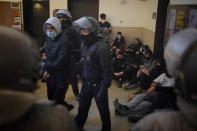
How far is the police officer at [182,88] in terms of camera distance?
93cm

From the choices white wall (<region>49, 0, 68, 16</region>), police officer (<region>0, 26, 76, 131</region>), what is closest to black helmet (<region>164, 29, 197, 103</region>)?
police officer (<region>0, 26, 76, 131</region>)

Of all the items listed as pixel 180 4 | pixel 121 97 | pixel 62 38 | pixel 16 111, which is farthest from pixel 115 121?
pixel 16 111

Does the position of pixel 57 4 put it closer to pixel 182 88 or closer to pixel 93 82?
pixel 93 82

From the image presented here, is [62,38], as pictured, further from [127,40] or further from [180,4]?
[127,40]

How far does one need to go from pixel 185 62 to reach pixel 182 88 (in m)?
0.11

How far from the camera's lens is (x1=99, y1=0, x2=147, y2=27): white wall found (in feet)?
23.3

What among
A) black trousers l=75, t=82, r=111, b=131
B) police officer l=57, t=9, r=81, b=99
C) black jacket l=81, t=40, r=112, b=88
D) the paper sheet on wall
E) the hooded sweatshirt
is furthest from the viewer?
police officer l=57, t=9, r=81, b=99

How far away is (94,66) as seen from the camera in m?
2.50

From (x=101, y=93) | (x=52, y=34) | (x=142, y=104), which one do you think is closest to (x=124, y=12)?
(x=142, y=104)

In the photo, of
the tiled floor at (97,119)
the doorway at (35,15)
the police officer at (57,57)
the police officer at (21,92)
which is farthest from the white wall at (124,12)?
the police officer at (21,92)

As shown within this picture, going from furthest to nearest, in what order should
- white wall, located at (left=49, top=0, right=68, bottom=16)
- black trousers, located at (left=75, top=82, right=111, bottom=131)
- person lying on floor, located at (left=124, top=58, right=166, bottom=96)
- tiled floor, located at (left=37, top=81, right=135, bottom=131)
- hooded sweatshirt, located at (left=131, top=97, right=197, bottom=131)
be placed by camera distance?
white wall, located at (left=49, top=0, right=68, bottom=16) → person lying on floor, located at (left=124, top=58, right=166, bottom=96) → tiled floor, located at (left=37, top=81, right=135, bottom=131) → black trousers, located at (left=75, top=82, right=111, bottom=131) → hooded sweatshirt, located at (left=131, top=97, right=197, bottom=131)

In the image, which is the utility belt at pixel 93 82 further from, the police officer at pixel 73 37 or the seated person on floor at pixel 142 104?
the police officer at pixel 73 37

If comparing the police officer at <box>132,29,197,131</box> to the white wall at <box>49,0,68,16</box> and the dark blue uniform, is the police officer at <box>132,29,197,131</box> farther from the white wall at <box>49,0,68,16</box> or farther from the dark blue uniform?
the white wall at <box>49,0,68,16</box>

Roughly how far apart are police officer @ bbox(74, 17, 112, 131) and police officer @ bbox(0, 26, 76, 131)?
1.52 metres
